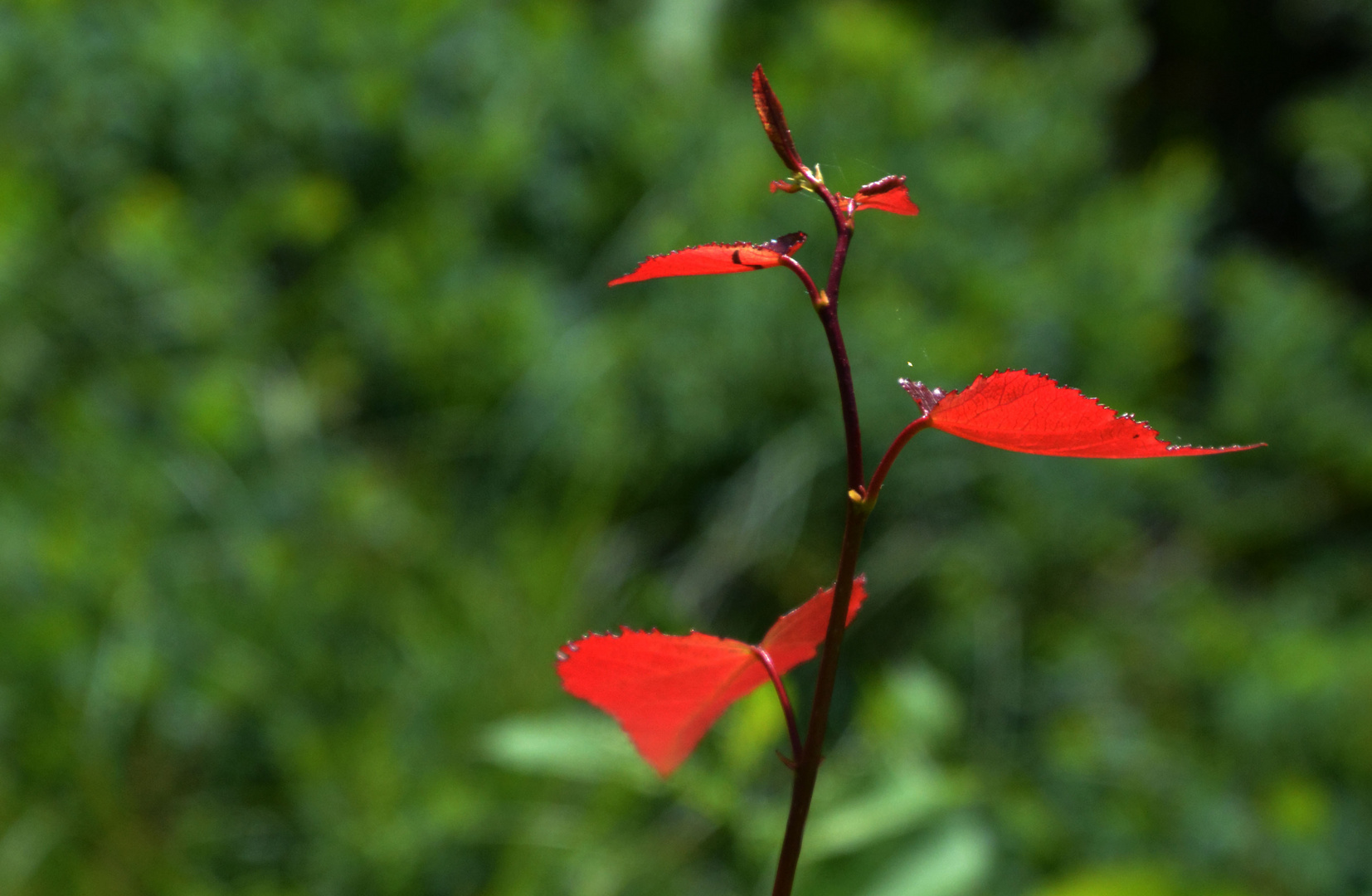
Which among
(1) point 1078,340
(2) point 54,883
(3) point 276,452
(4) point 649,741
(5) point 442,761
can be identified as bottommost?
(4) point 649,741

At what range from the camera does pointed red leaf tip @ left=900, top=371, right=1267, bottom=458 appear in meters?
0.20

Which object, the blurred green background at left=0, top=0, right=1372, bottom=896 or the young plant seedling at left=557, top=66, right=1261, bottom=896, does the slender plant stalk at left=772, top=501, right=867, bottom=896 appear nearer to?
the young plant seedling at left=557, top=66, right=1261, bottom=896

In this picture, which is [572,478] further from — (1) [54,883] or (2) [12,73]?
(2) [12,73]

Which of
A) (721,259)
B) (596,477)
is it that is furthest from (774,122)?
(596,477)

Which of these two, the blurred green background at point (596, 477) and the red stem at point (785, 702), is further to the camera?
the blurred green background at point (596, 477)

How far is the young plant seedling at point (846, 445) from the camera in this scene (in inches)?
7.1

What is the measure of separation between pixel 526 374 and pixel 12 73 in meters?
0.85

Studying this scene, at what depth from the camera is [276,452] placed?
1.40 m

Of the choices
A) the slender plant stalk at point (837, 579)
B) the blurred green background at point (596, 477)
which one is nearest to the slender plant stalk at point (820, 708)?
the slender plant stalk at point (837, 579)

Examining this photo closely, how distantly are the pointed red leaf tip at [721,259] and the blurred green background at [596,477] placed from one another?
0.51 meters

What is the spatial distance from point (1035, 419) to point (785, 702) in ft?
0.21

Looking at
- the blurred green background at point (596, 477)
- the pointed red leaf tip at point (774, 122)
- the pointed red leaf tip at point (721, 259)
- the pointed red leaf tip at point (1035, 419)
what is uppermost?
the blurred green background at point (596, 477)

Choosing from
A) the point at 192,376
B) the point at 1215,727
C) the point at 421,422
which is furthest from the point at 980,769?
the point at 192,376

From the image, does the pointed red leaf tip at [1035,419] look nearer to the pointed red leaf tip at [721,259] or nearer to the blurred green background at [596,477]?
the pointed red leaf tip at [721,259]
